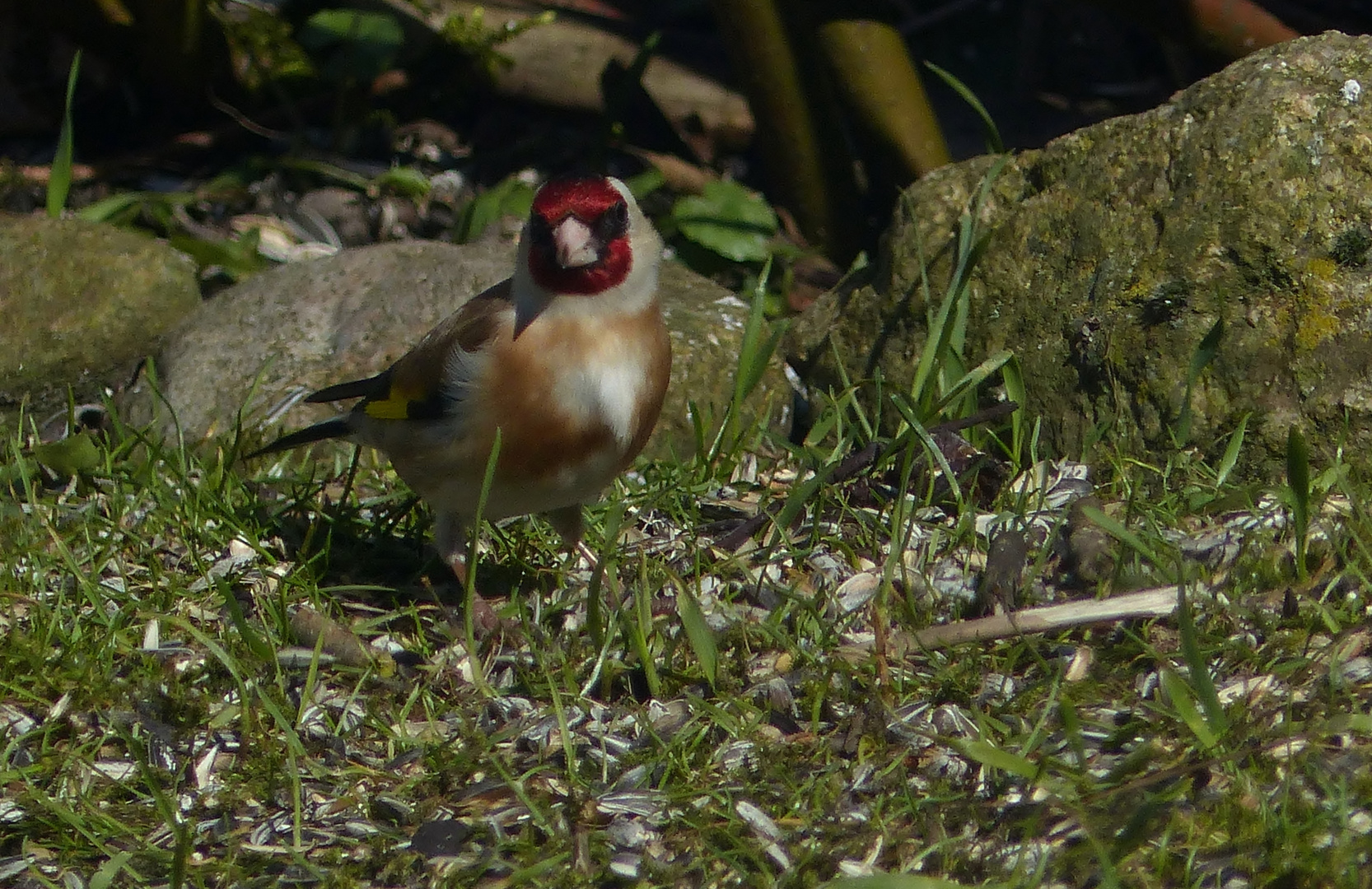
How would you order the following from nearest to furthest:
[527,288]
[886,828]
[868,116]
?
[886,828], [527,288], [868,116]

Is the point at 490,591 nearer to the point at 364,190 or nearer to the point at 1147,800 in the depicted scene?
the point at 1147,800

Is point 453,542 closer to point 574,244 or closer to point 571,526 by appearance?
point 571,526

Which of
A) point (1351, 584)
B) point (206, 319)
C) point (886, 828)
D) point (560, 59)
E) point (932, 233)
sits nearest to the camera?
point (886, 828)

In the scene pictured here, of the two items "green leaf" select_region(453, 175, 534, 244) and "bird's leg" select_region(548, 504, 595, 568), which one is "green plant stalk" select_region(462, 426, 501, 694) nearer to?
"bird's leg" select_region(548, 504, 595, 568)

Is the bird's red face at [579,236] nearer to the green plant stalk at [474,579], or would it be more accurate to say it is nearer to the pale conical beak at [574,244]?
the pale conical beak at [574,244]

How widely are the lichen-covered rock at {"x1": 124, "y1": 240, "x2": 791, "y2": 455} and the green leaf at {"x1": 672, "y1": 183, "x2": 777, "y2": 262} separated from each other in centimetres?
42

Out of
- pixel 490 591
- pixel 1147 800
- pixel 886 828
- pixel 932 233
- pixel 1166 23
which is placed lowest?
pixel 490 591

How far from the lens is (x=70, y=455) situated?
13.6ft

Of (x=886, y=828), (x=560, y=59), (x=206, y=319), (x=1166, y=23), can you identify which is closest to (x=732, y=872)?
(x=886, y=828)

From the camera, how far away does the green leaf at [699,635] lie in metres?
3.09

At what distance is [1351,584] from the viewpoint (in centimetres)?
319

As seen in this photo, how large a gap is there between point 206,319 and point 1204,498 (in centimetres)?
325

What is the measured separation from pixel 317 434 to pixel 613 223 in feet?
3.71

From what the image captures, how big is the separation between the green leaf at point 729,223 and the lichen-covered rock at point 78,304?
6.05ft
